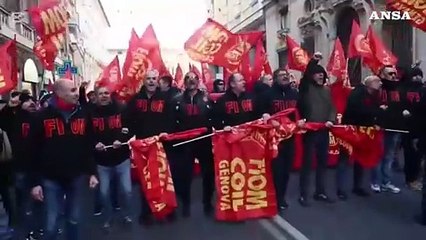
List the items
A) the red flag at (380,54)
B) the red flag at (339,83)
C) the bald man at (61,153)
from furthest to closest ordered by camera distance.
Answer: the red flag at (339,83)
the red flag at (380,54)
the bald man at (61,153)

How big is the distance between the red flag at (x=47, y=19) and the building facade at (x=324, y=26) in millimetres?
10574

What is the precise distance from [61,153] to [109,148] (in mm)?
2047

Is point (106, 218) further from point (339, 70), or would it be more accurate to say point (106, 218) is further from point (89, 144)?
point (339, 70)

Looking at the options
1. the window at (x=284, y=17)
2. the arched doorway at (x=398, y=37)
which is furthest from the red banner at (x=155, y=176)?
the window at (x=284, y=17)

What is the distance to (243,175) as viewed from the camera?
27.6ft

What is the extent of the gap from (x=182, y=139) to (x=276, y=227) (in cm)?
170

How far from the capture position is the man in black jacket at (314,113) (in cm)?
948

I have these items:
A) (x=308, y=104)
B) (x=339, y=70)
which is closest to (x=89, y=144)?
(x=308, y=104)

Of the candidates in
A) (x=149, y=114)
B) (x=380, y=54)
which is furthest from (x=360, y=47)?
(x=149, y=114)

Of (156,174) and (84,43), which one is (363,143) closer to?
(156,174)

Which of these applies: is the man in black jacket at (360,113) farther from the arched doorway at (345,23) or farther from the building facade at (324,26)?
the arched doorway at (345,23)

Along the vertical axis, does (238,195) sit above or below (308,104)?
below

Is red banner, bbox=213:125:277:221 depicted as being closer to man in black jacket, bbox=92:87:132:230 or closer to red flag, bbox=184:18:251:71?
man in black jacket, bbox=92:87:132:230

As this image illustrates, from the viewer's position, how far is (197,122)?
9.12 m
